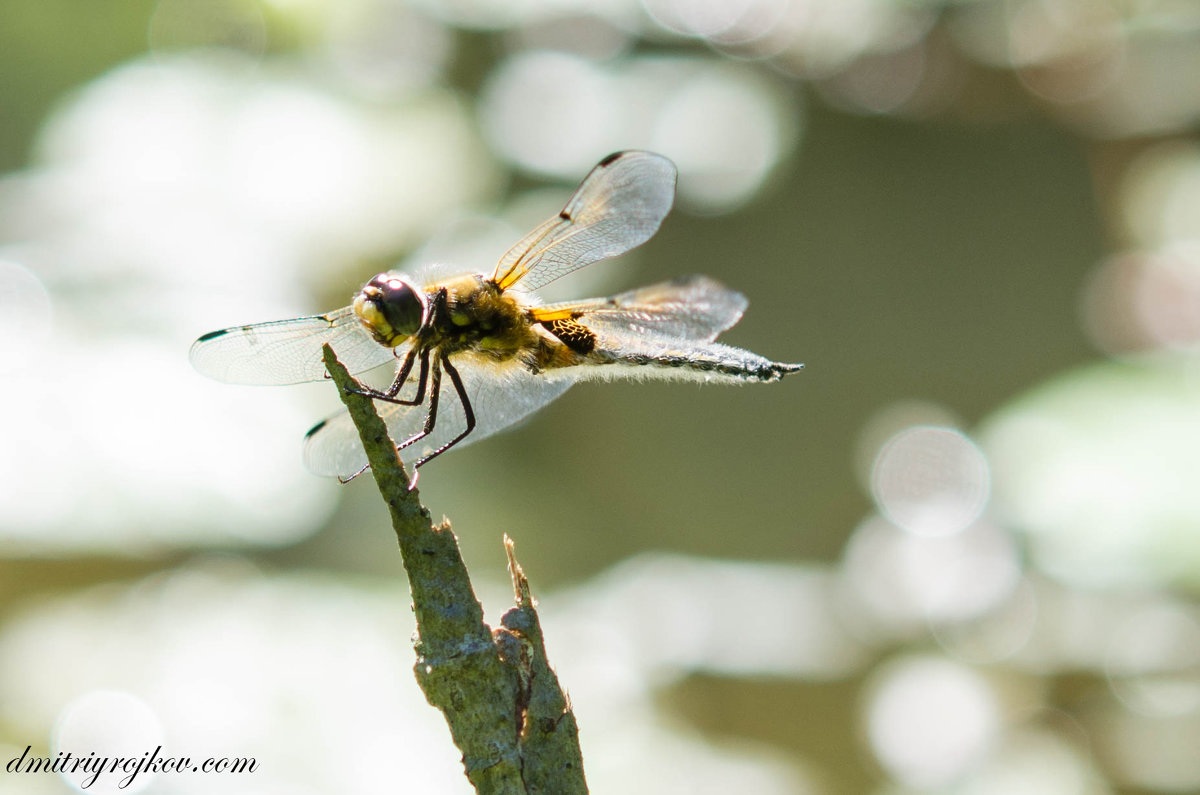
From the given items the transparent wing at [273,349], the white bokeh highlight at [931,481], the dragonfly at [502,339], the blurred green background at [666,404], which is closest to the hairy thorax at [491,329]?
the dragonfly at [502,339]

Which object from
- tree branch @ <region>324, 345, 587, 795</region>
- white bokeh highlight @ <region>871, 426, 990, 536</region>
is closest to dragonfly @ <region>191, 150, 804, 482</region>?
tree branch @ <region>324, 345, 587, 795</region>

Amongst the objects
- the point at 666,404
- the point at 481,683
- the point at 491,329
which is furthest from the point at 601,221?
the point at 666,404

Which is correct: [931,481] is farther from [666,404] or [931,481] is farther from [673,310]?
[673,310]

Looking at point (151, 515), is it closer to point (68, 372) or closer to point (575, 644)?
point (68, 372)

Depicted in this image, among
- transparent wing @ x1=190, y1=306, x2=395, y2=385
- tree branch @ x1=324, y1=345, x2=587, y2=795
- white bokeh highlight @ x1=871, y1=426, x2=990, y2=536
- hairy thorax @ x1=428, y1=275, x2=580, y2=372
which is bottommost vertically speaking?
tree branch @ x1=324, y1=345, x2=587, y2=795

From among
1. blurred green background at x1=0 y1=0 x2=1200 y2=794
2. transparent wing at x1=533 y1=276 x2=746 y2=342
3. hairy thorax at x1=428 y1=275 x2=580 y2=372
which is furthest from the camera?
blurred green background at x1=0 y1=0 x2=1200 y2=794

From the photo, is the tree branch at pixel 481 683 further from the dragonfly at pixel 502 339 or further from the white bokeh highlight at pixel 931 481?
the white bokeh highlight at pixel 931 481

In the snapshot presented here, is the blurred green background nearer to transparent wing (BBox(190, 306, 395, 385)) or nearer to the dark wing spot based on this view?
transparent wing (BBox(190, 306, 395, 385))
